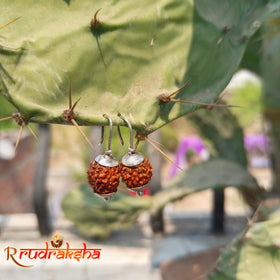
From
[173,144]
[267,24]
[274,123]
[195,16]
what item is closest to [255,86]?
[173,144]

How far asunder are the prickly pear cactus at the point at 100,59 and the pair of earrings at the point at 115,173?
0.08m

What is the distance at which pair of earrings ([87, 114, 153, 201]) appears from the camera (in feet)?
2.86

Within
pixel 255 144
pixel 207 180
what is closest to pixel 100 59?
pixel 207 180

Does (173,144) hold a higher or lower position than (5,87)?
lower

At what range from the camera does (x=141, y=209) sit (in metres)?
2.18

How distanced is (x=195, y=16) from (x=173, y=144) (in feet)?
13.5

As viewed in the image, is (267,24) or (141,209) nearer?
(267,24)

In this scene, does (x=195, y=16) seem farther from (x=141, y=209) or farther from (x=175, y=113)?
(x=141, y=209)

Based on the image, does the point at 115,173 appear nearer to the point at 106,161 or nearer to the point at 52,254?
the point at 106,161

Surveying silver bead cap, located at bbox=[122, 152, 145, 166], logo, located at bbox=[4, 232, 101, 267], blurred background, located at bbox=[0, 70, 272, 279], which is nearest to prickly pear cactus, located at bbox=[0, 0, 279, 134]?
silver bead cap, located at bbox=[122, 152, 145, 166]

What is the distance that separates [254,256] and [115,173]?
687 millimetres

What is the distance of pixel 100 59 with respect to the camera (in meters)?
0.99

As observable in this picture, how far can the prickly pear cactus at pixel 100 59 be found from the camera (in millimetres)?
953

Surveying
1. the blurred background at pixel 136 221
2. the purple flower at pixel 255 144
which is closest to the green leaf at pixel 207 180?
the blurred background at pixel 136 221
